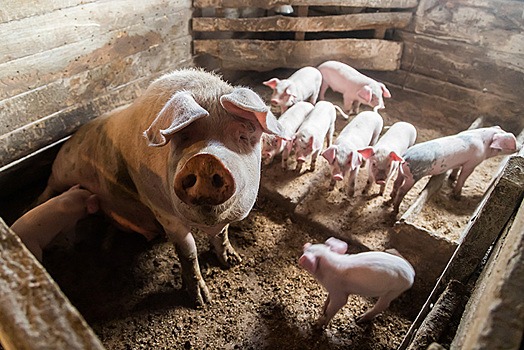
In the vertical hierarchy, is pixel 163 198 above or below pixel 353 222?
above

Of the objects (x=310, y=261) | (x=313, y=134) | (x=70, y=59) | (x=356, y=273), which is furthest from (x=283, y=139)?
(x=70, y=59)

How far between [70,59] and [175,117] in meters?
1.47

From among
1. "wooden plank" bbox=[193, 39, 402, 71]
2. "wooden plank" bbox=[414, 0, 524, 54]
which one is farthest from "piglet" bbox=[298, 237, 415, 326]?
"wooden plank" bbox=[414, 0, 524, 54]

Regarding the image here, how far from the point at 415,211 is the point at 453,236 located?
260 mm

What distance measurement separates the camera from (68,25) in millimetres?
2670

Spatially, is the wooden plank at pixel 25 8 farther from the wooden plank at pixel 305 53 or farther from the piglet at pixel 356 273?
the piglet at pixel 356 273

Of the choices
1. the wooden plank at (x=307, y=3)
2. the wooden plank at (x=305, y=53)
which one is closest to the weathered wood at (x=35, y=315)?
the wooden plank at (x=307, y=3)

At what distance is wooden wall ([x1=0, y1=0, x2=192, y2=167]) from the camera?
249 centimetres

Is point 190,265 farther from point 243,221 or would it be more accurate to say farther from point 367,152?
point 367,152

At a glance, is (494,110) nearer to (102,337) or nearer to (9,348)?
(102,337)

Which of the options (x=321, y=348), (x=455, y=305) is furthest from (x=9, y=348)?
(x=321, y=348)

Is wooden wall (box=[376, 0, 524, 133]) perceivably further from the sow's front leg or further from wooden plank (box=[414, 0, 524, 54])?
the sow's front leg

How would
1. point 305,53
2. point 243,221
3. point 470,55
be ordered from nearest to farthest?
point 243,221
point 470,55
point 305,53

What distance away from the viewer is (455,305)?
147 cm
